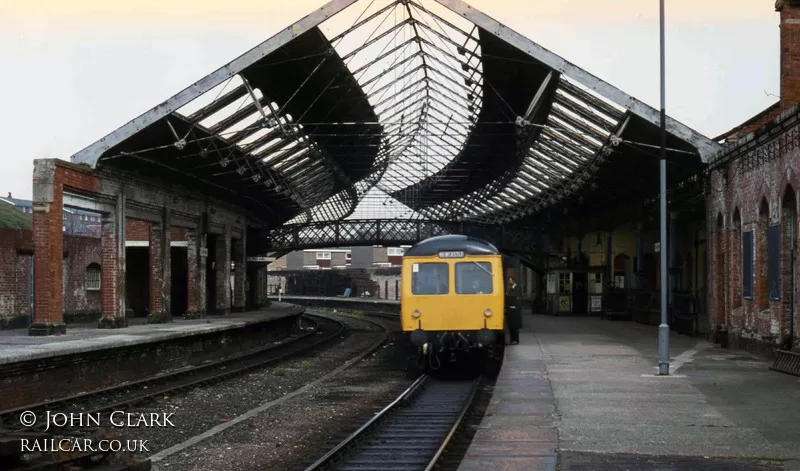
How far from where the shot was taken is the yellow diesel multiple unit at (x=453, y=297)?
1892 cm

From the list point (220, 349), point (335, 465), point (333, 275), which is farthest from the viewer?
point (333, 275)

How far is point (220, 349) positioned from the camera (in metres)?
27.3

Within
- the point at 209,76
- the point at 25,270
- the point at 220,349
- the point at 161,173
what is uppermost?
the point at 209,76

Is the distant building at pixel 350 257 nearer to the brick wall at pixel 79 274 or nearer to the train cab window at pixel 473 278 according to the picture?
the brick wall at pixel 79 274

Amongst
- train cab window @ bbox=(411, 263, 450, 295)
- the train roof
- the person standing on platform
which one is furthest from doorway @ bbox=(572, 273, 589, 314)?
train cab window @ bbox=(411, 263, 450, 295)

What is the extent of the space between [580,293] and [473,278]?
2570 centimetres

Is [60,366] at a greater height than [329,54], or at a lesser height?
lesser

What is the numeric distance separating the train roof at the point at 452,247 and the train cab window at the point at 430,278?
0.27 meters

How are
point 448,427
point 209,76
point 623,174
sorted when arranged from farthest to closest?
point 623,174
point 209,76
point 448,427

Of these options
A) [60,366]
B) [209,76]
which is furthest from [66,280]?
[60,366]

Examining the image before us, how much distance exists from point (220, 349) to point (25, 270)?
6.26m

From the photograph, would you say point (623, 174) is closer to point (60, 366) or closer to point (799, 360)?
point (799, 360)

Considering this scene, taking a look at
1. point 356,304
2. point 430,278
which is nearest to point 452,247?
point 430,278

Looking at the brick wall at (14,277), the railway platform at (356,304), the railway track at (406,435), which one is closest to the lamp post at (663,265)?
the railway track at (406,435)
